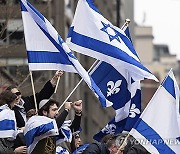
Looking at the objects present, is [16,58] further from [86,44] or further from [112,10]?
[112,10]

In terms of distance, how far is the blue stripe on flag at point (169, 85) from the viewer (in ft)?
40.4

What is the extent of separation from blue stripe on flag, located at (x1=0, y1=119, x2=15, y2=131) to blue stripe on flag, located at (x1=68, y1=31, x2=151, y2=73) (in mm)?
2367

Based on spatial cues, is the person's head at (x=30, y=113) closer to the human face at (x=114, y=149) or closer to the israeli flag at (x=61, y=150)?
the israeli flag at (x=61, y=150)

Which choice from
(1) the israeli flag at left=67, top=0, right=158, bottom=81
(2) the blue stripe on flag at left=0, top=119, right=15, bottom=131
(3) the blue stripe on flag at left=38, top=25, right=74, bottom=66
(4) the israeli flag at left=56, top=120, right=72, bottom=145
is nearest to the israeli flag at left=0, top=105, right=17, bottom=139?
(2) the blue stripe on flag at left=0, top=119, right=15, bottom=131

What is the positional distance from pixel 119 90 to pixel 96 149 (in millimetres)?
2631

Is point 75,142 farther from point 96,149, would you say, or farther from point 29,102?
point 96,149

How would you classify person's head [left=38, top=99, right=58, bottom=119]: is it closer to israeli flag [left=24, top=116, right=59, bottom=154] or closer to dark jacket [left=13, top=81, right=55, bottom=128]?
dark jacket [left=13, top=81, right=55, bottom=128]

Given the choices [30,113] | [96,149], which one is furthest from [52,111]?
[96,149]

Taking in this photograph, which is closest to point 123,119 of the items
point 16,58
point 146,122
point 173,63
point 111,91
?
point 111,91

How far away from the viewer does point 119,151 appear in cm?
1065

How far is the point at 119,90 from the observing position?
13.0m

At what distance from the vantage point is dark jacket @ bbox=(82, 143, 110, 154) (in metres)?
10.4

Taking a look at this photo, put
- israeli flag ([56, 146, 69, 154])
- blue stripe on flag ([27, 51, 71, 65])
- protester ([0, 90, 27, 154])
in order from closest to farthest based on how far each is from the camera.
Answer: protester ([0, 90, 27, 154])
blue stripe on flag ([27, 51, 71, 65])
israeli flag ([56, 146, 69, 154])

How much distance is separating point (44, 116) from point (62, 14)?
34127mm
